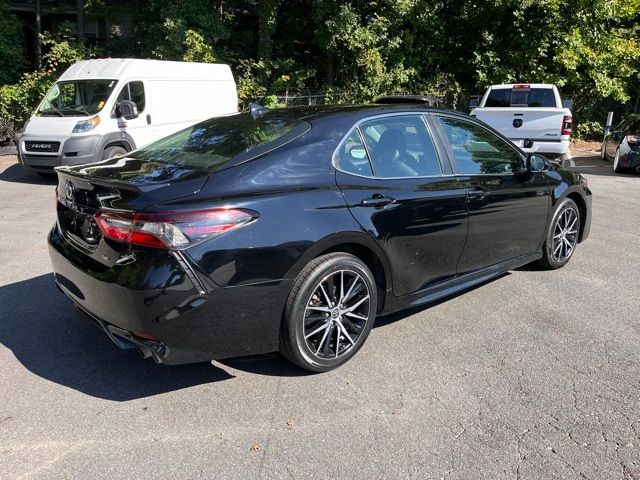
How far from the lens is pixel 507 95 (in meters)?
12.7

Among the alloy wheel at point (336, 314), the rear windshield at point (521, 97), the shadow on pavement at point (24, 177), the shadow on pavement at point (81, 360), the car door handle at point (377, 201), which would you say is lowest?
the shadow on pavement at point (24, 177)

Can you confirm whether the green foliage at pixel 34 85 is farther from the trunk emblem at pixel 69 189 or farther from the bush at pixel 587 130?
the bush at pixel 587 130

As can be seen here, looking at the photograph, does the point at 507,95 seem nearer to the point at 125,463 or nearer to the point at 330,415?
the point at 330,415

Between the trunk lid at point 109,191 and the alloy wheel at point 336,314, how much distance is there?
38.6 inches

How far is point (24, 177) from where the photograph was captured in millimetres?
11477

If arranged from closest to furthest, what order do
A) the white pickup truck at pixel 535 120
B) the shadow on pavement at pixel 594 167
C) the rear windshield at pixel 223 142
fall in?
the rear windshield at pixel 223 142
the white pickup truck at pixel 535 120
the shadow on pavement at pixel 594 167

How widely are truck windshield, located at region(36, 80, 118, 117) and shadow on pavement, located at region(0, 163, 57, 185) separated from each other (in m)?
1.25

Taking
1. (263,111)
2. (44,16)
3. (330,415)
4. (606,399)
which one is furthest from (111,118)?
(44,16)

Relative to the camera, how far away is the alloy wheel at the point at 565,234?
5.45 meters

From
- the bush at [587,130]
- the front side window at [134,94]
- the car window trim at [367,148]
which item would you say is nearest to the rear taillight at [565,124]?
the car window trim at [367,148]

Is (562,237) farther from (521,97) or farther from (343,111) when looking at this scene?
(521,97)

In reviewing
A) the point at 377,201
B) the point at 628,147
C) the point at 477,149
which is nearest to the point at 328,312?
the point at 377,201

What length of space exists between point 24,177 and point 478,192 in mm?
10096

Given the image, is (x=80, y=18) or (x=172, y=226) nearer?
(x=172, y=226)
